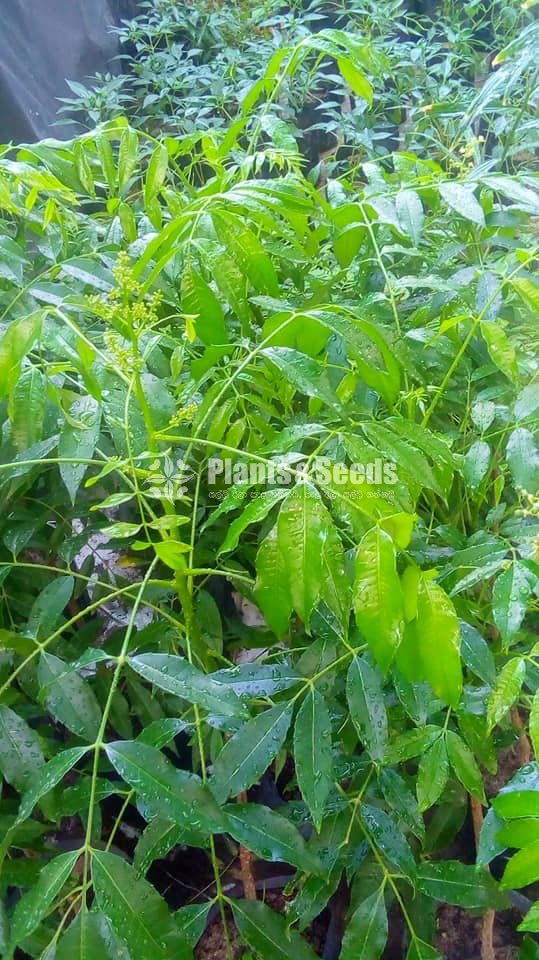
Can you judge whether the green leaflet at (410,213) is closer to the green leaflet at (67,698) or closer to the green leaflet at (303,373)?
the green leaflet at (303,373)

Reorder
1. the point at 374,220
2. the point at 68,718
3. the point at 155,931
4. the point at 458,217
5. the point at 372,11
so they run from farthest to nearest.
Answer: the point at 372,11 → the point at 458,217 → the point at 374,220 → the point at 68,718 → the point at 155,931

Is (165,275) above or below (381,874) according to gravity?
above

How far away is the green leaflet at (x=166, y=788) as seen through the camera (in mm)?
518

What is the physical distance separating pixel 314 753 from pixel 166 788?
0.14 meters

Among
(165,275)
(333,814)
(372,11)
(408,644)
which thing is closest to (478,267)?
(165,275)

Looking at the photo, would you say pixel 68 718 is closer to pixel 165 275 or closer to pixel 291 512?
pixel 291 512

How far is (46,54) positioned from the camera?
233cm

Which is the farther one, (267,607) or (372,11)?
(372,11)

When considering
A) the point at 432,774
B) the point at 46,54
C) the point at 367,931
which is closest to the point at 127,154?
the point at 432,774

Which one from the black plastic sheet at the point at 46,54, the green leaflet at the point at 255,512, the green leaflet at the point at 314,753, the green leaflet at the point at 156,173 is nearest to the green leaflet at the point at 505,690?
the green leaflet at the point at 314,753

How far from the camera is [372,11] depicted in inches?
90.2

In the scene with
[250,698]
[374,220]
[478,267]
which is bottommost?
[250,698]

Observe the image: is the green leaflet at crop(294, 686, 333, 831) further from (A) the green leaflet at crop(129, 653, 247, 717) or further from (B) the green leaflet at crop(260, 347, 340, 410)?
(B) the green leaflet at crop(260, 347, 340, 410)

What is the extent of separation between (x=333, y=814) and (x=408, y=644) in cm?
31
